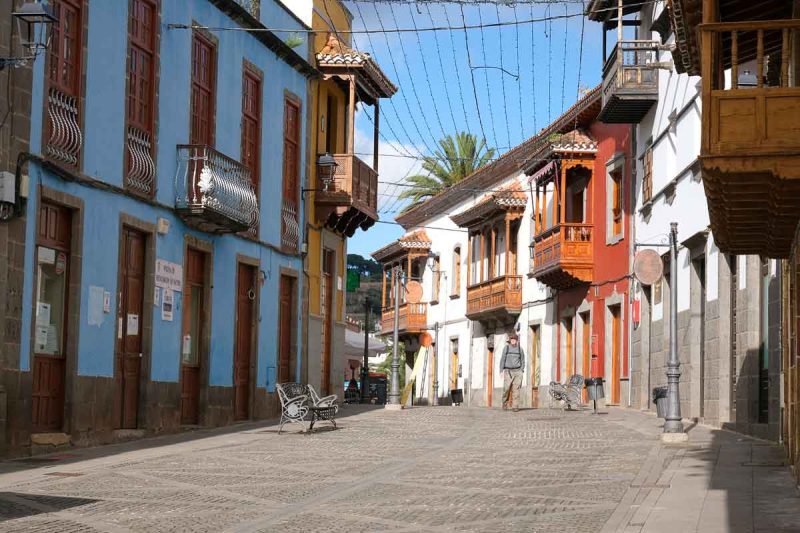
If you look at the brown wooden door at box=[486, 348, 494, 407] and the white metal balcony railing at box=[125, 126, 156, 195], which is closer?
the white metal balcony railing at box=[125, 126, 156, 195]

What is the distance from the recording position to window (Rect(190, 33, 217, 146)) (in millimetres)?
23000

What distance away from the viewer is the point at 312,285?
30.5m

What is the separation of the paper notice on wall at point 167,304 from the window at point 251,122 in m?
4.47

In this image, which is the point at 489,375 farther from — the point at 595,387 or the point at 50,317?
the point at 50,317

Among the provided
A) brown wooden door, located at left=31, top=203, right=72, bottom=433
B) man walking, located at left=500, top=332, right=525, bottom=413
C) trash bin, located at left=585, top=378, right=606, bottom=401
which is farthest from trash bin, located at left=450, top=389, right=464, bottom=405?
brown wooden door, located at left=31, top=203, right=72, bottom=433

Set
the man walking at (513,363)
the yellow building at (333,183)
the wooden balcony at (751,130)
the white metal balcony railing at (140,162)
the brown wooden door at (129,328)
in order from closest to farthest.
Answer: the wooden balcony at (751,130)
the brown wooden door at (129,328)
the white metal balcony railing at (140,162)
the man walking at (513,363)
the yellow building at (333,183)

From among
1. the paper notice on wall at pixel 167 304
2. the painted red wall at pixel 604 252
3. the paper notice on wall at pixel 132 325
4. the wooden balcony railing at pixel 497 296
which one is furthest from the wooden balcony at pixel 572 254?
the paper notice on wall at pixel 132 325

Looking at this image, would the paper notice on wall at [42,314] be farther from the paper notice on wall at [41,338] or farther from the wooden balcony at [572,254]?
the wooden balcony at [572,254]

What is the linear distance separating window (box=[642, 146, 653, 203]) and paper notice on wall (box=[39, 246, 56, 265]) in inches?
603

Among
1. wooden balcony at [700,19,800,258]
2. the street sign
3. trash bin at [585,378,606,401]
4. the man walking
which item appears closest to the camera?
wooden balcony at [700,19,800,258]

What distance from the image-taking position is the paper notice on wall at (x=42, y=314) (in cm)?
1728

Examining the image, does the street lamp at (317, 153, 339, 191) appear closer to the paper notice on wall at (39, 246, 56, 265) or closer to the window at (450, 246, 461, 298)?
the paper notice on wall at (39, 246, 56, 265)

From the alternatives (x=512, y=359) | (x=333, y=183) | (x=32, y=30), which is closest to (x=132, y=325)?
(x=32, y=30)

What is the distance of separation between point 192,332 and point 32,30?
8010 mm
